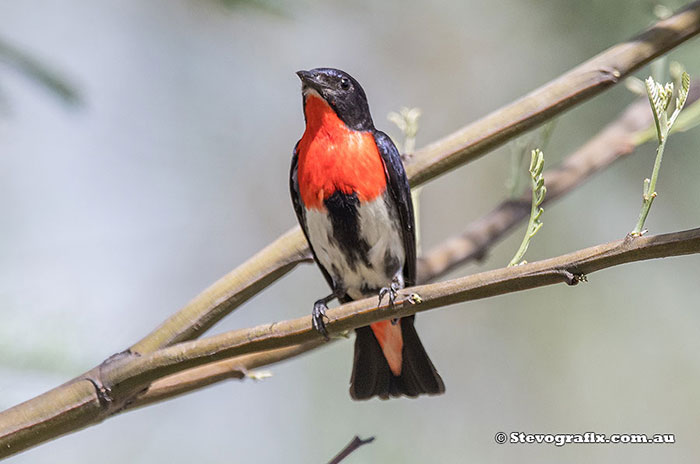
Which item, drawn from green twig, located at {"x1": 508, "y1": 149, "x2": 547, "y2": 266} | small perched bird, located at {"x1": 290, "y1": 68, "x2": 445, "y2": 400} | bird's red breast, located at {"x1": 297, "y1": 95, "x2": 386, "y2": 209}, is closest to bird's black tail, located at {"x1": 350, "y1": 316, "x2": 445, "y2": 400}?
small perched bird, located at {"x1": 290, "y1": 68, "x2": 445, "y2": 400}

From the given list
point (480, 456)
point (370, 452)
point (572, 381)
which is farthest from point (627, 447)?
point (370, 452)

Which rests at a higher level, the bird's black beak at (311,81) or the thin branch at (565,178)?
the bird's black beak at (311,81)

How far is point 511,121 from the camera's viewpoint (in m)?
2.08

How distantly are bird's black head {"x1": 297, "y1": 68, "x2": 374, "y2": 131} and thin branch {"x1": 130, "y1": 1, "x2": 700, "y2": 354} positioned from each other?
2.76ft

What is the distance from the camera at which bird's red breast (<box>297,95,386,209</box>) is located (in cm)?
277

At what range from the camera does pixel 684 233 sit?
1310mm

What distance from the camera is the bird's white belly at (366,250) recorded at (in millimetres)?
2756

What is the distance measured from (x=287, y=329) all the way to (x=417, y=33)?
471cm

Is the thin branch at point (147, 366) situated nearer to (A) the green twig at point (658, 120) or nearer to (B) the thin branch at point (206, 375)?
(B) the thin branch at point (206, 375)

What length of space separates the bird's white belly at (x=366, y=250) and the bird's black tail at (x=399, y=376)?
193 millimetres

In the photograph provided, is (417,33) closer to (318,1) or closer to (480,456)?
(318,1)

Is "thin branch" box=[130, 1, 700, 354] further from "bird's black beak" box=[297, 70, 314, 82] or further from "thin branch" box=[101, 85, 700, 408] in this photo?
"bird's black beak" box=[297, 70, 314, 82]

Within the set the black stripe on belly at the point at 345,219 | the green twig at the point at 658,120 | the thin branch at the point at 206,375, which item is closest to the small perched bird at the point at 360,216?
the black stripe on belly at the point at 345,219

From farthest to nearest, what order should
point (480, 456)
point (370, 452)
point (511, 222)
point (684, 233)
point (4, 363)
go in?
point (480, 456)
point (370, 452)
point (511, 222)
point (4, 363)
point (684, 233)
